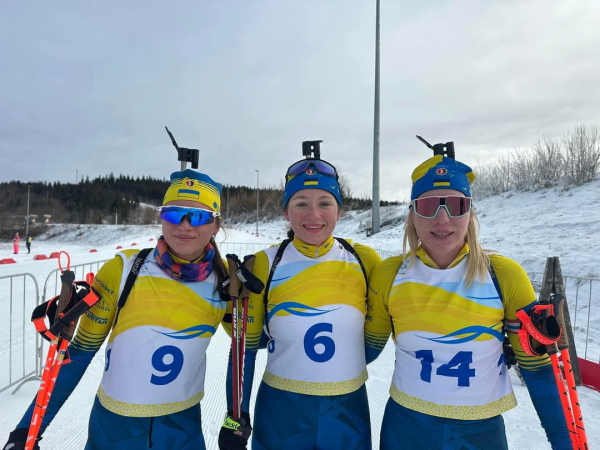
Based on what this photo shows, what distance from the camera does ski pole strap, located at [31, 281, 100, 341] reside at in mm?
1657

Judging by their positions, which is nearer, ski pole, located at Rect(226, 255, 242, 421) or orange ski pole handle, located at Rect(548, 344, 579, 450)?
orange ski pole handle, located at Rect(548, 344, 579, 450)

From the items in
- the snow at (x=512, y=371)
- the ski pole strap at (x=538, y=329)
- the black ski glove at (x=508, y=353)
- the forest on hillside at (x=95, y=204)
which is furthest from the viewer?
the forest on hillside at (x=95, y=204)

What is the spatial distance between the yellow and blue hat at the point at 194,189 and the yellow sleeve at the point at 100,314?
56 cm

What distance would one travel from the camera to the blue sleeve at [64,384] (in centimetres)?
172

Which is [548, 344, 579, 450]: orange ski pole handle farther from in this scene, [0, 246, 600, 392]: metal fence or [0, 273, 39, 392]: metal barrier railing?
[0, 273, 39, 392]: metal barrier railing

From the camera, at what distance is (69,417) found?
3.01m

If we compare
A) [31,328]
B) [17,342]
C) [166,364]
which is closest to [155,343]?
[166,364]

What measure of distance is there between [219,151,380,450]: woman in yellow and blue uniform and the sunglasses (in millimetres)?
454

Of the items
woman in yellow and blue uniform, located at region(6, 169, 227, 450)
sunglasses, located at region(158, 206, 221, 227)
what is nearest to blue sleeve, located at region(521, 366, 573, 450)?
woman in yellow and blue uniform, located at region(6, 169, 227, 450)

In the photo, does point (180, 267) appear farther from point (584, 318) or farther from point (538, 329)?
point (584, 318)

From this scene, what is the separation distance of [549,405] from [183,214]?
2177 mm

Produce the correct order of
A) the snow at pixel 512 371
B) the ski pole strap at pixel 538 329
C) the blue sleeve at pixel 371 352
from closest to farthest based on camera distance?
the ski pole strap at pixel 538 329 < the blue sleeve at pixel 371 352 < the snow at pixel 512 371

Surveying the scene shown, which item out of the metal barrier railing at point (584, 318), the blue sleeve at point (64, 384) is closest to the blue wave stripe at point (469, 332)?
the blue sleeve at point (64, 384)

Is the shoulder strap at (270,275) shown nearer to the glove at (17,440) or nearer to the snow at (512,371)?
the snow at (512,371)
